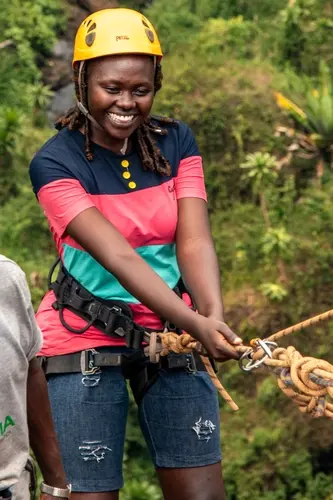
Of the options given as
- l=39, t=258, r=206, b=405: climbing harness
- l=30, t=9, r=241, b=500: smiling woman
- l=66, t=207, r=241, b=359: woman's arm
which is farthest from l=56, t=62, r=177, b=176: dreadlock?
l=39, t=258, r=206, b=405: climbing harness

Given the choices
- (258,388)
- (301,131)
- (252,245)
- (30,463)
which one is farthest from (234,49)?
(30,463)

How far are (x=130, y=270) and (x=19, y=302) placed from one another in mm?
982

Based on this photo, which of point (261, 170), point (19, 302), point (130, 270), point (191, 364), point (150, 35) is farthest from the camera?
point (261, 170)

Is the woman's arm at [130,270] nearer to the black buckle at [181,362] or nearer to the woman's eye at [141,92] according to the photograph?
the black buckle at [181,362]

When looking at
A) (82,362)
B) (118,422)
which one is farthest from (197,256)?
(118,422)

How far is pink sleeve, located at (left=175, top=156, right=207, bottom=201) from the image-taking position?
4344 millimetres

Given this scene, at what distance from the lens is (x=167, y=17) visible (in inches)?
546

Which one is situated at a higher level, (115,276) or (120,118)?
(120,118)

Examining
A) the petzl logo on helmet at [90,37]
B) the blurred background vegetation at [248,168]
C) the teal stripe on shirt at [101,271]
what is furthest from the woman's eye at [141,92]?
the blurred background vegetation at [248,168]

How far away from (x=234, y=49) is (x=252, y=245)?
352 centimetres

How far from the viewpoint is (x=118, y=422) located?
421 cm

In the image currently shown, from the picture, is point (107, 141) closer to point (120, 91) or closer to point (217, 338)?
point (120, 91)

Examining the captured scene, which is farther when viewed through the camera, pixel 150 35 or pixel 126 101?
pixel 150 35

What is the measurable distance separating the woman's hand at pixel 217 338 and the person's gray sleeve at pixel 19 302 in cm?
82
